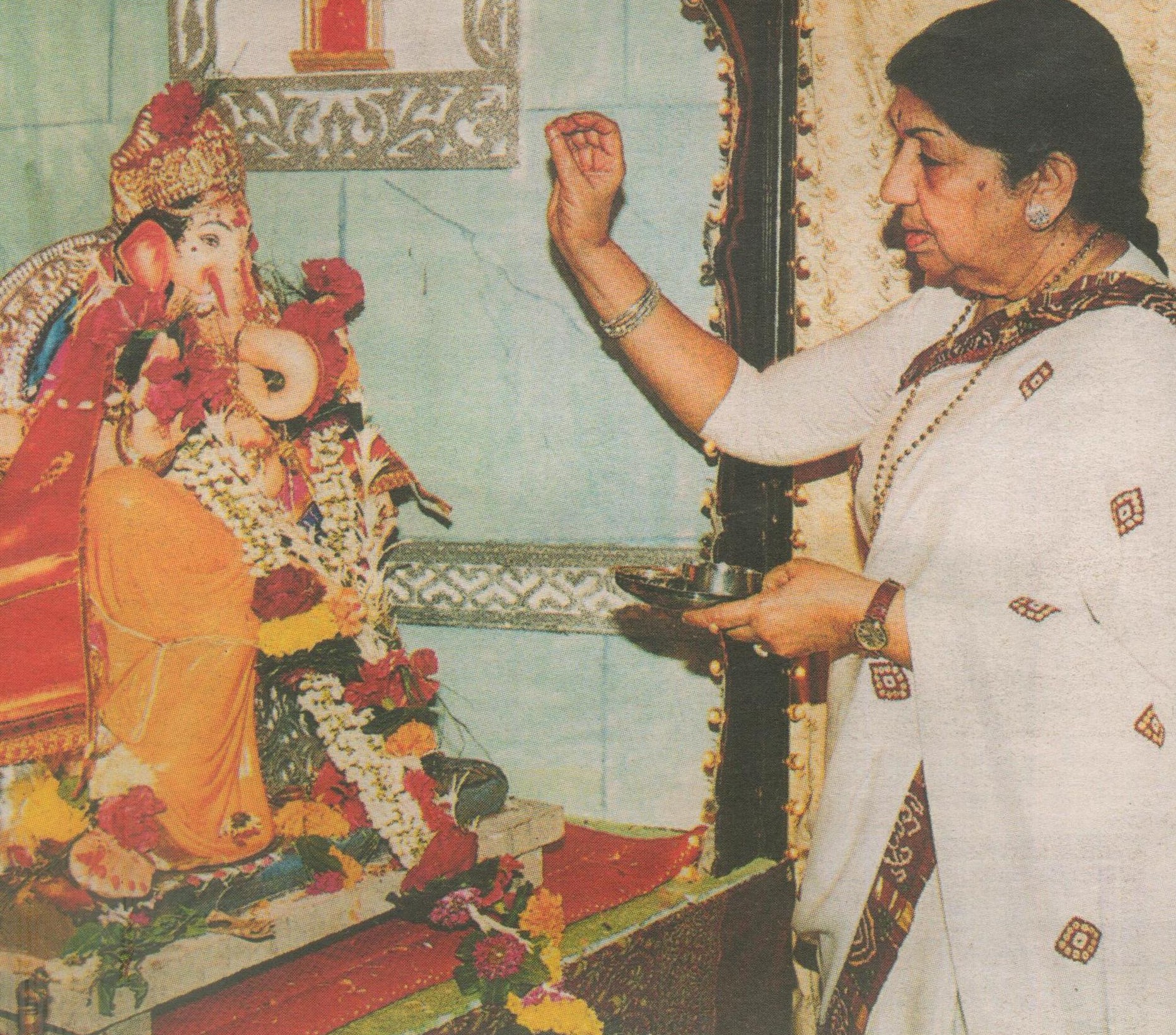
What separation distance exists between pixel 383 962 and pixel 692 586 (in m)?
0.68

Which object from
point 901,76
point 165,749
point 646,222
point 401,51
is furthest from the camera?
point 646,222

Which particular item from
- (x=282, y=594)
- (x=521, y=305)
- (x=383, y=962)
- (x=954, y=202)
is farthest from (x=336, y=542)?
(x=954, y=202)

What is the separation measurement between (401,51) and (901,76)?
70cm

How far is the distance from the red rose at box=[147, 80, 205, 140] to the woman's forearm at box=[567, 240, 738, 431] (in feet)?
1.82

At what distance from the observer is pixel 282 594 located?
156cm

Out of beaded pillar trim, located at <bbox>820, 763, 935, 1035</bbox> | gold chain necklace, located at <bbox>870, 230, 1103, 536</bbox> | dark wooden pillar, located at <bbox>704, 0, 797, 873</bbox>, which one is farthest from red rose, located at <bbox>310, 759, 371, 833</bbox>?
gold chain necklace, located at <bbox>870, 230, 1103, 536</bbox>

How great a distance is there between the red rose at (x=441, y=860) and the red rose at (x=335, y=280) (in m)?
0.77

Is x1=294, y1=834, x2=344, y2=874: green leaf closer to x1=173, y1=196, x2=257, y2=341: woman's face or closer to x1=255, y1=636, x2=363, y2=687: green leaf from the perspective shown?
x1=255, y1=636, x2=363, y2=687: green leaf

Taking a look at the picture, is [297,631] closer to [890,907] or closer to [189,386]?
[189,386]

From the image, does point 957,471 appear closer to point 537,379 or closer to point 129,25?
point 537,379

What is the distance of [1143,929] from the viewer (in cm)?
129

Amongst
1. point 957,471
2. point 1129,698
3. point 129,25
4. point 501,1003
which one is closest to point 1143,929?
point 1129,698

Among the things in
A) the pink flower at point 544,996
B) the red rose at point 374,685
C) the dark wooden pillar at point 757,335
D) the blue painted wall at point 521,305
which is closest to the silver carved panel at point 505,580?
the blue painted wall at point 521,305

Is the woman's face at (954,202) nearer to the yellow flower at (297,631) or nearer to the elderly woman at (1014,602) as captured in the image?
the elderly woman at (1014,602)
